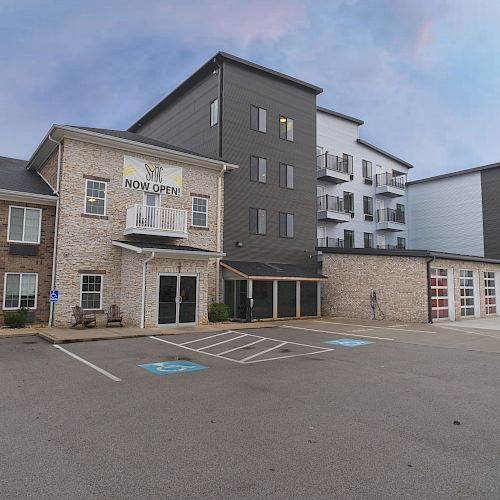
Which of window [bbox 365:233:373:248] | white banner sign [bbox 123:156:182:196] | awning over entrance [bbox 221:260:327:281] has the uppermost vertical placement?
white banner sign [bbox 123:156:182:196]

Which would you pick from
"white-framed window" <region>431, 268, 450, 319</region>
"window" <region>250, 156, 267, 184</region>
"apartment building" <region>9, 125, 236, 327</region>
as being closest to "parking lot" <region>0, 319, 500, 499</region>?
"apartment building" <region>9, 125, 236, 327</region>

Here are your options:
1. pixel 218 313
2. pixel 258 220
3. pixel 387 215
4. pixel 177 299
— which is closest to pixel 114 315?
pixel 177 299

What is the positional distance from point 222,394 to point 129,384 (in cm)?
183

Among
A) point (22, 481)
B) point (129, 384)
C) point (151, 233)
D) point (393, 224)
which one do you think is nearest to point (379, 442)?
point (22, 481)

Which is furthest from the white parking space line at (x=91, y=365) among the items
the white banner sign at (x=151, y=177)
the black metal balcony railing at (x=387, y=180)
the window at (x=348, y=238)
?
the black metal balcony railing at (x=387, y=180)

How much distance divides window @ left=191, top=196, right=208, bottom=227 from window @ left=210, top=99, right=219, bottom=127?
467 cm

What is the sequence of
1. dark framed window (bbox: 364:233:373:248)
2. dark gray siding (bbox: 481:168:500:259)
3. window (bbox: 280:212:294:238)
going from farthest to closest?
dark framed window (bbox: 364:233:373:248) < dark gray siding (bbox: 481:168:500:259) < window (bbox: 280:212:294:238)

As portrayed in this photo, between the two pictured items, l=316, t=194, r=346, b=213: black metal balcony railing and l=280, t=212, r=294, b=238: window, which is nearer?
l=280, t=212, r=294, b=238: window

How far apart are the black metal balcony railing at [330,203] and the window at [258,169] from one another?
21.8 feet

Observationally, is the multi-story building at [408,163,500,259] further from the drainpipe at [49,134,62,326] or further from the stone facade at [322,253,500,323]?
the drainpipe at [49,134,62,326]

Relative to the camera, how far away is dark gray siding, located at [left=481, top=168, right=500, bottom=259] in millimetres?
31688

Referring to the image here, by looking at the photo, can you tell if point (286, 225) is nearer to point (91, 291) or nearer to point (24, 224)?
point (91, 291)

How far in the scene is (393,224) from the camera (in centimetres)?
3266

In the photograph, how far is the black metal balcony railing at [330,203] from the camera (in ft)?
92.7
